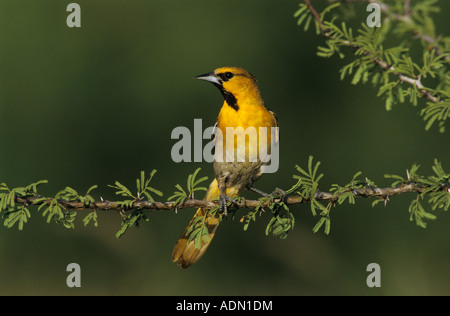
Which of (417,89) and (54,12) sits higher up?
(54,12)

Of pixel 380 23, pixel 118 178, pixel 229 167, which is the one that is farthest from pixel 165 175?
pixel 380 23

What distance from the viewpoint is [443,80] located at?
2.39 m

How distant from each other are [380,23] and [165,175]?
324cm

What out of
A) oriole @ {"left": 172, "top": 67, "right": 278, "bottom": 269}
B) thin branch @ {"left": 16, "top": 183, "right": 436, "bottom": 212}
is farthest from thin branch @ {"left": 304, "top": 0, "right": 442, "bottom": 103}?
oriole @ {"left": 172, "top": 67, "right": 278, "bottom": 269}

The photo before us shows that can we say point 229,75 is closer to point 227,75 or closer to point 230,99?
point 227,75

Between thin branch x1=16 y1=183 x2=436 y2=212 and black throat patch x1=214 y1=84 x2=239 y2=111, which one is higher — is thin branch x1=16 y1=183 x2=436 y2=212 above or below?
below

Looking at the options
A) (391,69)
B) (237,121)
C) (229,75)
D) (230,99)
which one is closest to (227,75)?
(229,75)

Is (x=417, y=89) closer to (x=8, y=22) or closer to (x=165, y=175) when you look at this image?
(x=165, y=175)

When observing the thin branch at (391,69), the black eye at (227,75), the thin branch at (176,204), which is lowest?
the thin branch at (176,204)

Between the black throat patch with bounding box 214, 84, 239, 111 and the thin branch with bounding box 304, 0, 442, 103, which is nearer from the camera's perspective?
the thin branch with bounding box 304, 0, 442, 103

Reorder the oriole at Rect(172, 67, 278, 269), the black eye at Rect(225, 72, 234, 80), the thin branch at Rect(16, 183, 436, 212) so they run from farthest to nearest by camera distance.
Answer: the black eye at Rect(225, 72, 234, 80) < the oriole at Rect(172, 67, 278, 269) < the thin branch at Rect(16, 183, 436, 212)

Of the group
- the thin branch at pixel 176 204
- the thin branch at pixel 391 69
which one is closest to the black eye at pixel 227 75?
the thin branch at pixel 391 69

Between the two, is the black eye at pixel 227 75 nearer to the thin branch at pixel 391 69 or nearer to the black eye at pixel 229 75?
the black eye at pixel 229 75

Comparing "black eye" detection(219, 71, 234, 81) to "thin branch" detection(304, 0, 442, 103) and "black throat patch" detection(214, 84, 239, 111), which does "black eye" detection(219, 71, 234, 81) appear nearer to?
"black throat patch" detection(214, 84, 239, 111)
